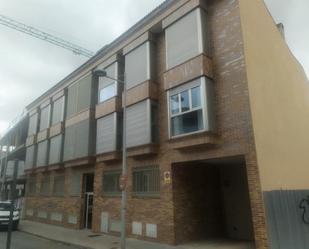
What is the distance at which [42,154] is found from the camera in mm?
23781

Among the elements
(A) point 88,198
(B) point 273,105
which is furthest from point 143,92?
(A) point 88,198

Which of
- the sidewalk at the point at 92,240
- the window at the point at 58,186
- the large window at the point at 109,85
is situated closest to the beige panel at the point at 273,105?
the sidewalk at the point at 92,240

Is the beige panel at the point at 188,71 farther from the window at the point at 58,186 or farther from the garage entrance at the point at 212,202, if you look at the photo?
the window at the point at 58,186

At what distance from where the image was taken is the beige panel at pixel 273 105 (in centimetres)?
1104

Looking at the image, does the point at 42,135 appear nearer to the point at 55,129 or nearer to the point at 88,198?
the point at 55,129

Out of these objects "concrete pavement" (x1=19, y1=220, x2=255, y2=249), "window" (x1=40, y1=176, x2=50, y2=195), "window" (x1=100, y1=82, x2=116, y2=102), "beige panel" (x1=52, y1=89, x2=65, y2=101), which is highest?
"beige panel" (x1=52, y1=89, x2=65, y2=101)

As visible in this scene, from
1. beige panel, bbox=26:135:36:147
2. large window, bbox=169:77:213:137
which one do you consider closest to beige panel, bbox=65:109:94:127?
beige panel, bbox=26:135:36:147

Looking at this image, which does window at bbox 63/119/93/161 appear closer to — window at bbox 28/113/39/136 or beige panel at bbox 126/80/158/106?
beige panel at bbox 126/80/158/106

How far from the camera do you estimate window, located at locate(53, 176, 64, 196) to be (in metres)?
21.2

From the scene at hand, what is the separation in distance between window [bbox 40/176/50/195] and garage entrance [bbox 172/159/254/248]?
1432 centimetres

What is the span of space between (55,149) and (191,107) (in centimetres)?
1366

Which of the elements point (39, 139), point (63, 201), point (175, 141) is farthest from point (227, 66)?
point (39, 139)

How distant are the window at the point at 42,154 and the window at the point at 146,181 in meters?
11.4

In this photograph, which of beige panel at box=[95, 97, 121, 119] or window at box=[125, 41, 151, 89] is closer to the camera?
window at box=[125, 41, 151, 89]
